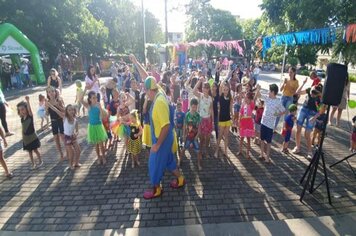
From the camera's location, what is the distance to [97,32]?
2873 centimetres

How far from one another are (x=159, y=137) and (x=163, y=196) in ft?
3.88

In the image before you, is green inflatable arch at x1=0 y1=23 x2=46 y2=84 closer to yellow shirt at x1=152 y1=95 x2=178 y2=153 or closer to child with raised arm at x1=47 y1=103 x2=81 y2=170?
child with raised arm at x1=47 y1=103 x2=81 y2=170

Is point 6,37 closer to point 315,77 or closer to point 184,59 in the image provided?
point 184,59

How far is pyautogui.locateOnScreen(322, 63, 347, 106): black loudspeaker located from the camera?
13.3ft

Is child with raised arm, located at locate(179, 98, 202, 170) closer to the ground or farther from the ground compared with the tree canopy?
closer to the ground

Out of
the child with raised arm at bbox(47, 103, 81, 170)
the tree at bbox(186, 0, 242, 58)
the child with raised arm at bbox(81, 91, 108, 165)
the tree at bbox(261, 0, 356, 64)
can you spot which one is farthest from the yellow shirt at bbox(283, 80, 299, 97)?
the tree at bbox(186, 0, 242, 58)

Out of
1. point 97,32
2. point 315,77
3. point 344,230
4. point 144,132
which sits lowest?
point 344,230

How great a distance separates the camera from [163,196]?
4.51 m

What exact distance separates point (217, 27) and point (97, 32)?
22.0 m

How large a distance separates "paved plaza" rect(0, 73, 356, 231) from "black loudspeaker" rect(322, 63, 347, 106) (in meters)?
1.69

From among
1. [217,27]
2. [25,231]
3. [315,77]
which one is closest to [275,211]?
[25,231]

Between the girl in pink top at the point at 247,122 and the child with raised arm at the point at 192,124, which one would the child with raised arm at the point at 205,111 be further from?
the girl in pink top at the point at 247,122

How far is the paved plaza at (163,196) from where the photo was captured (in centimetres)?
393

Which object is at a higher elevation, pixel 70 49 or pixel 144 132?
pixel 70 49
